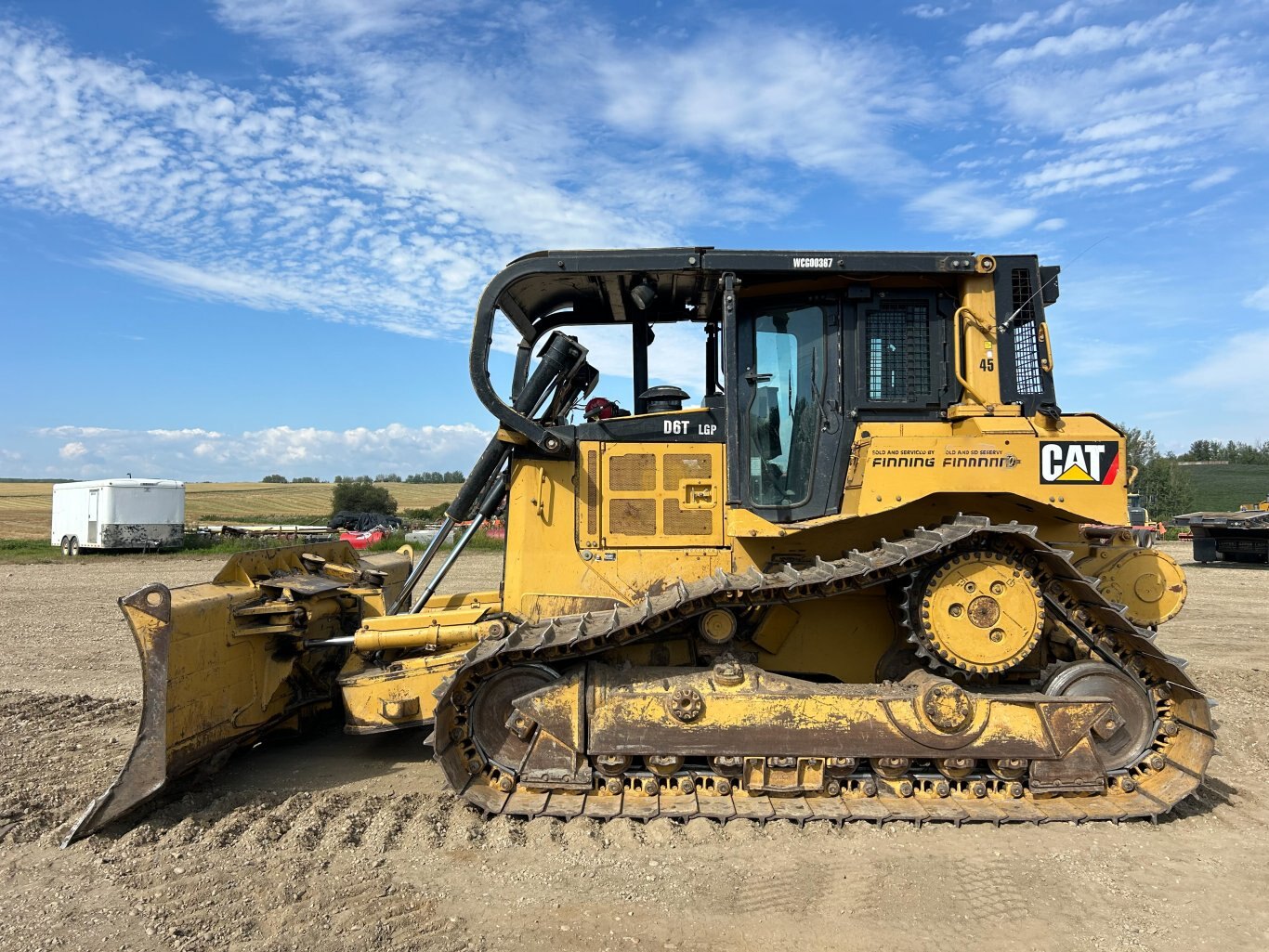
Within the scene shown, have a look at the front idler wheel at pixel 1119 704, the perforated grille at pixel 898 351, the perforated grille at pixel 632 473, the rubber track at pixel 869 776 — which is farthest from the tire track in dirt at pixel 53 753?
the front idler wheel at pixel 1119 704

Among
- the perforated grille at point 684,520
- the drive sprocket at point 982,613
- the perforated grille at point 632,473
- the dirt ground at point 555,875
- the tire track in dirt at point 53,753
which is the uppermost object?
the perforated grille at point 632,473

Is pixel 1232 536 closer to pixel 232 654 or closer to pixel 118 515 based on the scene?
pixel 232 654

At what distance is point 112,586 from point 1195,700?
2022 centimetres

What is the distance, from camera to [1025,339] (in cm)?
561

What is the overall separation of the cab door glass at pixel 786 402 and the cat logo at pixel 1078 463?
147 centimetres

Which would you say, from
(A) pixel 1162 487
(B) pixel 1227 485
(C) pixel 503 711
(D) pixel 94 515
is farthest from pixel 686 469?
(B) pixel 1227 485

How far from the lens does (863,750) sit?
480 cm

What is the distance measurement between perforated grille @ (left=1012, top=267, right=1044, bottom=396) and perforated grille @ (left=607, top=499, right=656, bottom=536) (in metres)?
2.75

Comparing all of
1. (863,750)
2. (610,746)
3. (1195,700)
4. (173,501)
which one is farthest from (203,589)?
(173,501)

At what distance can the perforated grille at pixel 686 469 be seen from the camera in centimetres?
565

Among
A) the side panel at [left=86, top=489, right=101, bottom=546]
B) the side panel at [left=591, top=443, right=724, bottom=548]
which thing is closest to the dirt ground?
the side panel at [left=591, top=443, right=724, bottom=548]

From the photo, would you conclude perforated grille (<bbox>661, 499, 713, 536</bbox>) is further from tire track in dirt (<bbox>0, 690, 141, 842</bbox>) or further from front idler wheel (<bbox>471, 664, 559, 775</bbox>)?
tire track in dirt (<bbox>0, 690, 141, 842</bbox>)

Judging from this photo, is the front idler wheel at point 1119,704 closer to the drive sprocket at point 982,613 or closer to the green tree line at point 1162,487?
the drive sprocket at point 982,613

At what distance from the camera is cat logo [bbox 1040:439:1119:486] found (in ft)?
16.6
